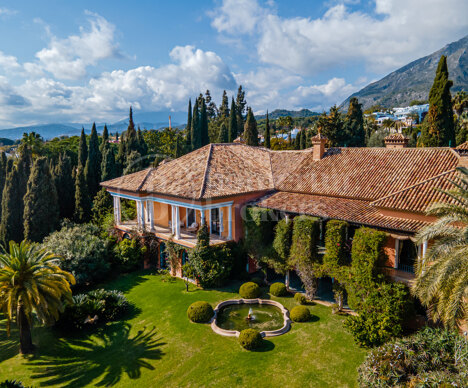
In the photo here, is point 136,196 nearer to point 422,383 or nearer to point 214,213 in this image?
point 214,213

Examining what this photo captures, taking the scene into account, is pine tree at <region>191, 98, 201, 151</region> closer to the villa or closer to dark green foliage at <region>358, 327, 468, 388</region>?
the villa

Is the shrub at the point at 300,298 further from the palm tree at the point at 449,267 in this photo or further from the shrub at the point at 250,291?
the palm tree at the point at 449,267

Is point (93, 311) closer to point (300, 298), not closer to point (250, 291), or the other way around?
point (250, 291)

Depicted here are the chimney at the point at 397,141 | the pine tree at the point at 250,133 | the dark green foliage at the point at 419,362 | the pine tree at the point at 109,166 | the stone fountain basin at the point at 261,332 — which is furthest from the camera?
the pine tree at the point at 250,133

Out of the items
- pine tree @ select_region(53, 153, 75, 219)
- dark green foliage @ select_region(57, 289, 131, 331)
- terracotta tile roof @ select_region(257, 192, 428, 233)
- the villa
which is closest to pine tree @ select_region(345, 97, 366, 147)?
the villa

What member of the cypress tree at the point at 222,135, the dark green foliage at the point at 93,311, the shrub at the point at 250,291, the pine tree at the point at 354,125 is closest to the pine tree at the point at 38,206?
the dark green foliage at the point at 93,311
